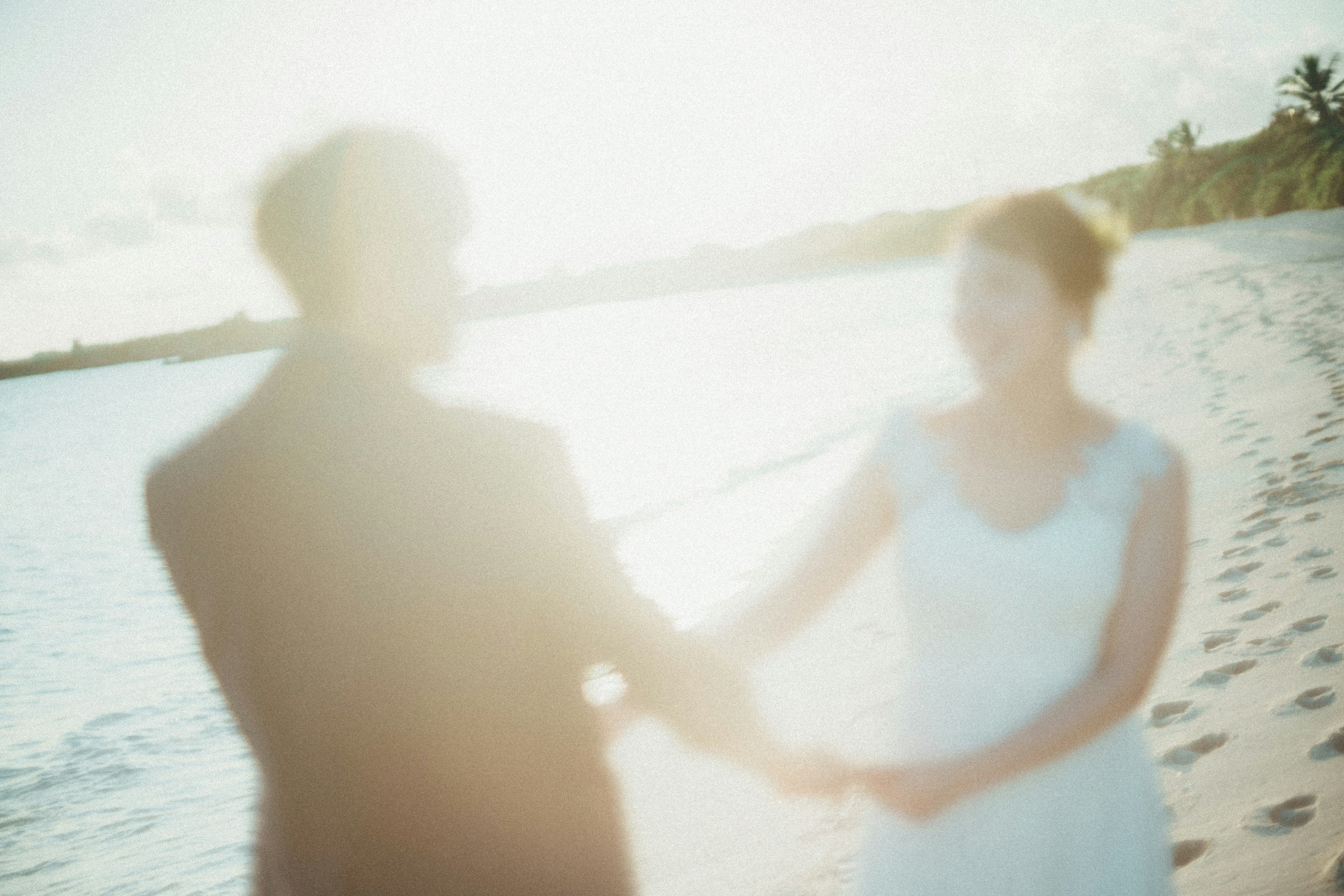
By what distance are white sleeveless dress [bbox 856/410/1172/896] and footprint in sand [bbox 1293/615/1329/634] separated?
10.6ft

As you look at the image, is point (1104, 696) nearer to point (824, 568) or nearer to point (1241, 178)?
point (824, 568)

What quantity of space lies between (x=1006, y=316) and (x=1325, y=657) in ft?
11.3

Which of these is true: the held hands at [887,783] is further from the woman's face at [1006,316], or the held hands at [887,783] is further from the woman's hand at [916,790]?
the woman's face at [1006,316]

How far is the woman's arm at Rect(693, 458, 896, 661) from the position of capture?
74.5 inches

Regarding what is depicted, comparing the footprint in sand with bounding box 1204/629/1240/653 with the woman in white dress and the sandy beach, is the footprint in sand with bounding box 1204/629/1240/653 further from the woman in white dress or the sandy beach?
the woman in white dress

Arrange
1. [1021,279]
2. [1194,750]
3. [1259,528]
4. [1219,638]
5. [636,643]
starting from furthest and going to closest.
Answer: [1259,528] < [1219,638] < [1194,750] < [1021,279] < [636,643]

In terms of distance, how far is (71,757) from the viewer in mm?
8164

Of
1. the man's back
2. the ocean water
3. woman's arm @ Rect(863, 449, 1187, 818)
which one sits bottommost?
the ocean water

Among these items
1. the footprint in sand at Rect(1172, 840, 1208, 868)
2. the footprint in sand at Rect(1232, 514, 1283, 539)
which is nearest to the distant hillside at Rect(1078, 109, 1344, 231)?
the footprint in sand at Rect(1232, 514, 1283, 539)

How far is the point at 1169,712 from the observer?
3.81 meters

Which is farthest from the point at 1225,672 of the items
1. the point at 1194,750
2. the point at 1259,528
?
the point at 1259,528

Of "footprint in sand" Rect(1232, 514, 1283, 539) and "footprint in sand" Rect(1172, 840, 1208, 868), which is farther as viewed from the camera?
"footprint in sand" Rect(1232, 514, 1283, 539)

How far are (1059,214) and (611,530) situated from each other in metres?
10.7

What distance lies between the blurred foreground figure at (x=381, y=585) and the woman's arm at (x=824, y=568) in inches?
26.6
